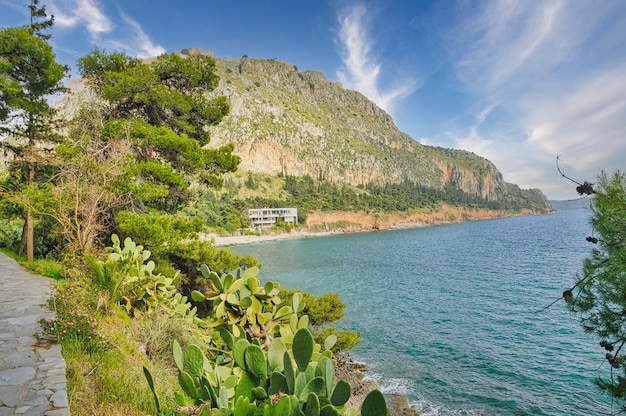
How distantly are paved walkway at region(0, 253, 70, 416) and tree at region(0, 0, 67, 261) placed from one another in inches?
259

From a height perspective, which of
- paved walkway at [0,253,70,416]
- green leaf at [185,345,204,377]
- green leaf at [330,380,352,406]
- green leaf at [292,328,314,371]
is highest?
green leaf at [292,328,314,371]

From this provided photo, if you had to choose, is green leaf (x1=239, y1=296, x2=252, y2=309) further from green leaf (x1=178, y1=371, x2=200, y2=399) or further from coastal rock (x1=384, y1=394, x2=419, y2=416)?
coastal rock (x1=384, y1=394, x2=419, y2=416)

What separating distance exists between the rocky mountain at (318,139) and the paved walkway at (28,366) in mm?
97486

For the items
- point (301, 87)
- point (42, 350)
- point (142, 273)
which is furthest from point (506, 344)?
point (301, 87)

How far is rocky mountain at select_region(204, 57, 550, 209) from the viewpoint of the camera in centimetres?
11462

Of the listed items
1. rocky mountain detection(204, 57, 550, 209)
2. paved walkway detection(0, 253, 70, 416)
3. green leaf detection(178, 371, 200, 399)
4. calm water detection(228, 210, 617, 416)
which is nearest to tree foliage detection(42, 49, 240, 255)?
paved walkway detection(0, 253, 70, 416)

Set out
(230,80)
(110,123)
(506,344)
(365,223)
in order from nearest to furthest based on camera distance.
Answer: (110,123) → (506,344) → (365,223) → (230,80)

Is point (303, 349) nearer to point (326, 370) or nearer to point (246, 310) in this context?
point (326, 370)

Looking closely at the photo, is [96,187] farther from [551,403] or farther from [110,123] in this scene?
[551,403]

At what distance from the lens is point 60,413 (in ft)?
8.55

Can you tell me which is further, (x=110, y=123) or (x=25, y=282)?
(x=110, y=123)

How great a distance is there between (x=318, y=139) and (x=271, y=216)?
59468 mm

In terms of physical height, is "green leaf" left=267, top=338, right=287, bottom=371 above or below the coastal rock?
above

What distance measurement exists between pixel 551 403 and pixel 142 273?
34.0 feet
